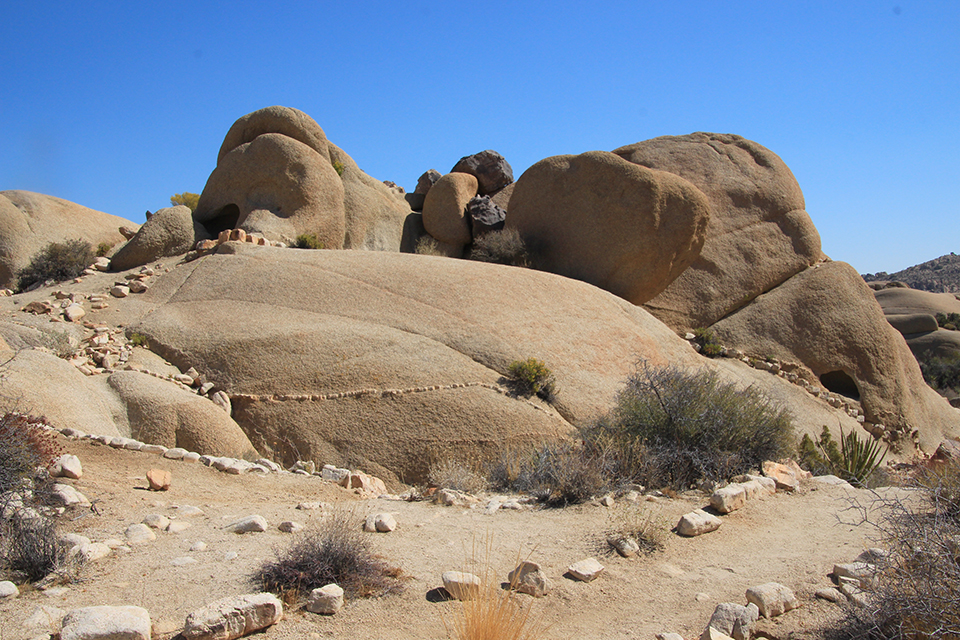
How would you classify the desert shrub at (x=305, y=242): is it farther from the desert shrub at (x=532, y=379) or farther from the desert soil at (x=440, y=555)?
the desert soil at (x=440, y=555)

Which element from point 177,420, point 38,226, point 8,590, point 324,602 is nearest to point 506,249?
point 177,420

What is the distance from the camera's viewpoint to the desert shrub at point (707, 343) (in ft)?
51.5

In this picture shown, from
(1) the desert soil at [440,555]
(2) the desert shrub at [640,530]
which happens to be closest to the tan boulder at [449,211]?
(1) the desert soil at [440,555]

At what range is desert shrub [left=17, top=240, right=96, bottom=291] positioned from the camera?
1366 centimetres

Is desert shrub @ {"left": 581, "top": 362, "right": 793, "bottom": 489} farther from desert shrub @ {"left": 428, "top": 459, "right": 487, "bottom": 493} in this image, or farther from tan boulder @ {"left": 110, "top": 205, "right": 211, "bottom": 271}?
tan boulder @ {"left": 110, "top": 205, "right": 211, "bottom": 271}

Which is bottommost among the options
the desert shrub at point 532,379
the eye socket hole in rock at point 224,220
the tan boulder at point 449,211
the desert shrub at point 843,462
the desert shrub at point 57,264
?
the desert shrub at point 843,462

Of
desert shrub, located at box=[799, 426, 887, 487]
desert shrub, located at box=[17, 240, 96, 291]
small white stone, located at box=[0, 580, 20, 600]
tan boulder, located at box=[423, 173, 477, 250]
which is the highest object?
tan boulder, located at box=[423, 173, 477, 250]

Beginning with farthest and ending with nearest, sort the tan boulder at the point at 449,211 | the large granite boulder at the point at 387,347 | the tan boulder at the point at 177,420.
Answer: the tan boulder at the point at 449,211 < the large granite boulder at the point at 387,347 < the tan boulder at the point at 177,420

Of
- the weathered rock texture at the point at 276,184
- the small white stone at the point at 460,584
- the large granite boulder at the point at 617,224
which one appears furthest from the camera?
the weathered rock texture at the point at 276,184

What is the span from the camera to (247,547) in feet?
15.4

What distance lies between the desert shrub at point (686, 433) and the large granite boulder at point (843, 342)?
9336 mm

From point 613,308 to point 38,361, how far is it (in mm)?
9142

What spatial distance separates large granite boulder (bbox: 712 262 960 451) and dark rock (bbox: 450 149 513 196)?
8180 millimetres

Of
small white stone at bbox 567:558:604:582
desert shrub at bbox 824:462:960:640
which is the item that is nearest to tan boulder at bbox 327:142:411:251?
small white stone at bbox 567:558:604:582
